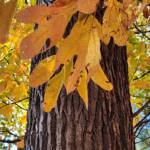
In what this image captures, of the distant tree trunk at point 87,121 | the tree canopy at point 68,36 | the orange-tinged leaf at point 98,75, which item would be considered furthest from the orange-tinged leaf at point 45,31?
the distant tree trunk at point 87,121

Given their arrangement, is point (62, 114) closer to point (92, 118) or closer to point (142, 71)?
point (92, 118)

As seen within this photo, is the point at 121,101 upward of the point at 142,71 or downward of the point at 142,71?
downward

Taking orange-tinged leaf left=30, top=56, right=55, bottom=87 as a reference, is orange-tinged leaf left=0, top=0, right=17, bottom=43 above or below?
above

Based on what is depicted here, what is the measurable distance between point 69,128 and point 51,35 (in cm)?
64

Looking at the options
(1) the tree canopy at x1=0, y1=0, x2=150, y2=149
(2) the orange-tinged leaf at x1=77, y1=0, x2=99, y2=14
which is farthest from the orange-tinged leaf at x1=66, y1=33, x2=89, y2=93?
(2) the orange-tinged leaf at x1=77, y1=0, x2=99, y2=14

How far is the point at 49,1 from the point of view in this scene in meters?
1.67

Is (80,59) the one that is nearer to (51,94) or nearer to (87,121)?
(51,94)

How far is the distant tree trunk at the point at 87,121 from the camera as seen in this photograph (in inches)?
53.4

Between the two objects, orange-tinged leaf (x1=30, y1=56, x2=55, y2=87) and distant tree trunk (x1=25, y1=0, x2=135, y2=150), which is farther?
distant tree trunk (x1=25, y1=0, x2=135, y2=150)

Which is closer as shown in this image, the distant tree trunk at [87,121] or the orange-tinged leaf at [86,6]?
the orange-tinged leaf at [86,6]

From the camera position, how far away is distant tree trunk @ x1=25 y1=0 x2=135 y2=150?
1356 mm

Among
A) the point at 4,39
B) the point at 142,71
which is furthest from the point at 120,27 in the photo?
the point at 142,71

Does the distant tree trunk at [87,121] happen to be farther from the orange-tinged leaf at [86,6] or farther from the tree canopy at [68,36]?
the orange-tinged leaf at [86,6]

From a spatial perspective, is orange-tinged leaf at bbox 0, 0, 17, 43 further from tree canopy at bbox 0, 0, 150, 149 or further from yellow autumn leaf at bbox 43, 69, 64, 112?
yellow autumn leaf at bbox 43, 69, 64, 112
